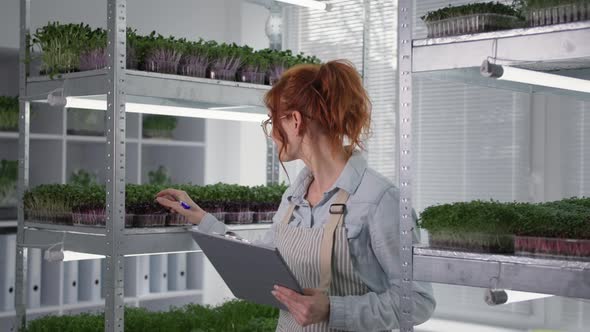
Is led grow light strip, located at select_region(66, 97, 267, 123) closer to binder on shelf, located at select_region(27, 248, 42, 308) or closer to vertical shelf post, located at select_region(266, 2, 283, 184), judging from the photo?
vertical shelf post, located at select_region(266, 2, 283, 184)

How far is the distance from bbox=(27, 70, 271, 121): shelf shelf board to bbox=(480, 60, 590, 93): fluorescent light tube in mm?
1354

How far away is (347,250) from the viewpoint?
211 centimetres

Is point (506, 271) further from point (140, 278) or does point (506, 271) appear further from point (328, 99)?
point (140, 278)

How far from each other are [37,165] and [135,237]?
2137 mm

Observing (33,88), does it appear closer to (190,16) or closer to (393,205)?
(393,205)

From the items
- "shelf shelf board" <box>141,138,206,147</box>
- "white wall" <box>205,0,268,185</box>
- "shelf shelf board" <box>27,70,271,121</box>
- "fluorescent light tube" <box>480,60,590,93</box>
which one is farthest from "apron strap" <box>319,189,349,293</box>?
"white wall" <box>205,0,268,185</box>

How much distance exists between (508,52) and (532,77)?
0.14 metres

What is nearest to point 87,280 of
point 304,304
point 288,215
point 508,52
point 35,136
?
point 35,136

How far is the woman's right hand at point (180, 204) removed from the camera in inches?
114

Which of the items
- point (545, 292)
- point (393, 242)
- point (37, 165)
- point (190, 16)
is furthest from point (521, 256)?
point (190, 16)

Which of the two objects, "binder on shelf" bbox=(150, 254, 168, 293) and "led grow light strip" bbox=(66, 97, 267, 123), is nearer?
"led grow light strip" bbox=(66, 97, 267, 123)

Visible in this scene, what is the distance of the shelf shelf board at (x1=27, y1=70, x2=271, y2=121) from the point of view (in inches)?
110

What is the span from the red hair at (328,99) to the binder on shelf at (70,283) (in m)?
2.63

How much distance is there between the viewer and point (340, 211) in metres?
2.13
